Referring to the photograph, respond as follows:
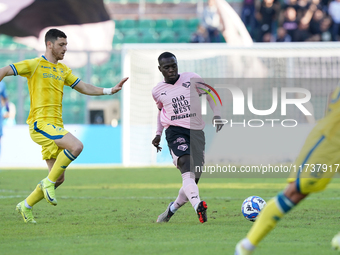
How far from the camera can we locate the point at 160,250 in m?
4.76

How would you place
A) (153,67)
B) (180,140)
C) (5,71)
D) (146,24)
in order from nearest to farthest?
1. (5,71)
2. (180,140)
3. (153,67)
4. (146,24)

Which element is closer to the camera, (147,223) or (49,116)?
(147,223)

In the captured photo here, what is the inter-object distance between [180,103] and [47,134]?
1.69m

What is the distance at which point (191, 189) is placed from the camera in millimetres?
6223

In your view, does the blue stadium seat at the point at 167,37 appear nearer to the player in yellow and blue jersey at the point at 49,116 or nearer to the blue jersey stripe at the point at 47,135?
the player in yellow and blue jersey at the point at 49,116

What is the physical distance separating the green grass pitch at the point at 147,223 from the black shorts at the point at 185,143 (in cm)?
80

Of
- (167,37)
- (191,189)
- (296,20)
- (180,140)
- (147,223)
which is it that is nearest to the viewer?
(191,189)

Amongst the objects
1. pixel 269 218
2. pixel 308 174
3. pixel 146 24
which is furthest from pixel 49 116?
pixel 146 24

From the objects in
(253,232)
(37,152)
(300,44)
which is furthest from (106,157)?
(253,232)

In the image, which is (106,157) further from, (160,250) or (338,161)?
(338,161)

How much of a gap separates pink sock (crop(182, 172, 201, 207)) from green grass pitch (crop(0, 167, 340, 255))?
12.3 inches

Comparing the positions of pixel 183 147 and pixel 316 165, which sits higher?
pixel 316 165

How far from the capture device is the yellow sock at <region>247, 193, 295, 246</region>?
3.83m

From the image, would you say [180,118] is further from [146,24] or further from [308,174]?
[146,24]
